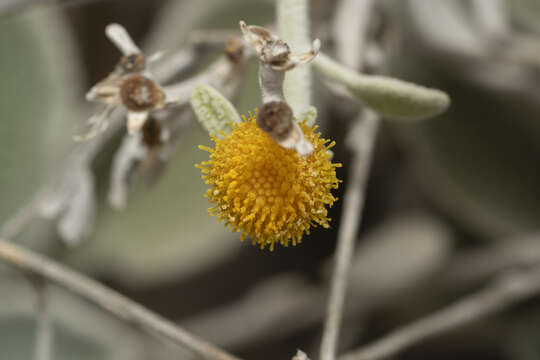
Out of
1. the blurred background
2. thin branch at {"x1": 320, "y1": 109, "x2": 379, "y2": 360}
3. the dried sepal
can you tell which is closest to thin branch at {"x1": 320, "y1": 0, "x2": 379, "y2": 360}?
thin branch at {"x1": 320, "y1": 109, "x2": 379, "y2": 360}

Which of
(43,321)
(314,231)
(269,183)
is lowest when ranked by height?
(269,183)

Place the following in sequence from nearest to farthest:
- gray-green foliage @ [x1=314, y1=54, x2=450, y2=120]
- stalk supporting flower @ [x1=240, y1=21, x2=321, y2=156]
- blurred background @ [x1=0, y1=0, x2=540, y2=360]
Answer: stalk supporting flower @ [x1=240, y1=21, x2=321, y2=156] → gray-green foliage @ [x1=314, y1=54, x2=450, y2=120] → blurred background @ [x1=0, y1=0, x2=540, y2=360]

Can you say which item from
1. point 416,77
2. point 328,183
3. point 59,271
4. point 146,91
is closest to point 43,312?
point 59,271

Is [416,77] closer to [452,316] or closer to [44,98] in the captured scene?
[452,316]

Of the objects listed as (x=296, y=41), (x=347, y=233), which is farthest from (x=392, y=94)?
(x=347, y=233)

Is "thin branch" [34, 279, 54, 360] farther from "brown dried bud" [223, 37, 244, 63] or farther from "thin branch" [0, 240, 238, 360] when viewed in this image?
"brown dried bud" [223, 37, 244, 63]

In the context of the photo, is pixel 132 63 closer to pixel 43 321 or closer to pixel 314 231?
pixel 43 321

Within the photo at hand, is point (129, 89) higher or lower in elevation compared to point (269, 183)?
higher
